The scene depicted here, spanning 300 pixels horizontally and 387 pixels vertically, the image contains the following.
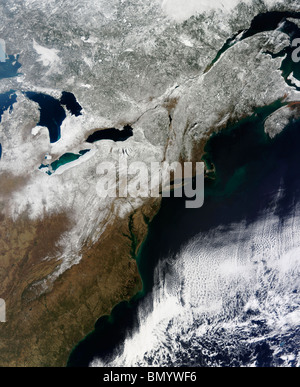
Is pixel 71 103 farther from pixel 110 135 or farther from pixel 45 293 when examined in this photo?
pixel 45 293

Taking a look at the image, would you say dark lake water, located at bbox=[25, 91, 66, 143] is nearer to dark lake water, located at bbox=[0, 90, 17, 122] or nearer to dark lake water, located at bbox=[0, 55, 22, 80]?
dark lake water, located at bbox=[0, 90, 17, 122]

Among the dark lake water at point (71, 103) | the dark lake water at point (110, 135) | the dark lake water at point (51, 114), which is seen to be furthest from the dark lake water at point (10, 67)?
the dark lake water at point (110, 135)

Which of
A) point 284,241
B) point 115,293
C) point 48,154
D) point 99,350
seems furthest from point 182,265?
point 48,154

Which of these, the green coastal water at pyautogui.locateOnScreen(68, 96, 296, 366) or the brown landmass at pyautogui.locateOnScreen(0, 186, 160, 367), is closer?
the brown landmass at pyautogui.locateOnScreen(0, 186, 160, 367)

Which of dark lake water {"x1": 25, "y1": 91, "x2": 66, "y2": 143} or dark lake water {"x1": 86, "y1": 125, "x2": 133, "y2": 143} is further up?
dark lake water {"x1": 25, "y1": 91, "x2": 66, "y2": 143}

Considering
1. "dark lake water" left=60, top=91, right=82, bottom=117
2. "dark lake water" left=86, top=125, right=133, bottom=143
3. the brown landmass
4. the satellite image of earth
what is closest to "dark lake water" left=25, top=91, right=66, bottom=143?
the satellite image of earth

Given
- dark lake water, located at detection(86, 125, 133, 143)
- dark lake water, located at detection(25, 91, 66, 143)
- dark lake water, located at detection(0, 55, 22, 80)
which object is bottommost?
dark lake water, located at detection(86, 125, 133, 143)

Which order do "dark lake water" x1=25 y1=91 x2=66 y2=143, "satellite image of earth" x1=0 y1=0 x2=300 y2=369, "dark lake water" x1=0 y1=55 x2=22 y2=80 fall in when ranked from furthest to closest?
"dark lake water" x1=0 y1=55 x2=22 y2=80, "dark lake water" x1=25 y1=91 x2=66 y2=143, "satellite image of earth" x1=0 y1=0 x2=300 y2=369
